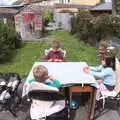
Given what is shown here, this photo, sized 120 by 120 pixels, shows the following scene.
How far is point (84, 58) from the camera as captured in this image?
14555mm

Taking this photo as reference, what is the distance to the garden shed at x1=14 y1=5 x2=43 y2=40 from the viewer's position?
2416 cm

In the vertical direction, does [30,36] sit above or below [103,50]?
below

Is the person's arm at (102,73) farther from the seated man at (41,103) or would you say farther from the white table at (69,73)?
the seated man at (41,103)

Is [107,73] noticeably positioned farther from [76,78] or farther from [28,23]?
[28,23]

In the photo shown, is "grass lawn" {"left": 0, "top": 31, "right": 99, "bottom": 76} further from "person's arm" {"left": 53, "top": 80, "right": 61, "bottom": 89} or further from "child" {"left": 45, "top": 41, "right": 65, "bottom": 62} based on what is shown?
"person's arm" {"left": 53, "top": 80, "right": 61, "bottom": 89}

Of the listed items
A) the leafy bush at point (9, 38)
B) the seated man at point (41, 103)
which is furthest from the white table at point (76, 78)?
the leafy bush at point (9, 38)

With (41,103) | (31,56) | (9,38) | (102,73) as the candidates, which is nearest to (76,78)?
(102,73)

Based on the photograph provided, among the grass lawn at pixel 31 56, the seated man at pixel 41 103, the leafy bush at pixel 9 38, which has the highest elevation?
the seated man at pixel 41 103

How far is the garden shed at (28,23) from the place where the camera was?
24.2 metres

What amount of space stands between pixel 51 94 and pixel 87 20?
47.6 feet

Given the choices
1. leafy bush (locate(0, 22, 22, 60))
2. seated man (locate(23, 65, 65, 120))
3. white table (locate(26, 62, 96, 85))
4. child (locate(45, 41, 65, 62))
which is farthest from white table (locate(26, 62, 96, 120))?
leafy bush (locate(0, 22, 22, 60))

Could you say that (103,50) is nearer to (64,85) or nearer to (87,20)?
(64,85)

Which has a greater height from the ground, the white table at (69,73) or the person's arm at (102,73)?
the white table at (69,73)

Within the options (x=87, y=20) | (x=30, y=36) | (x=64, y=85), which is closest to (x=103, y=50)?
(x=64, y=85)
